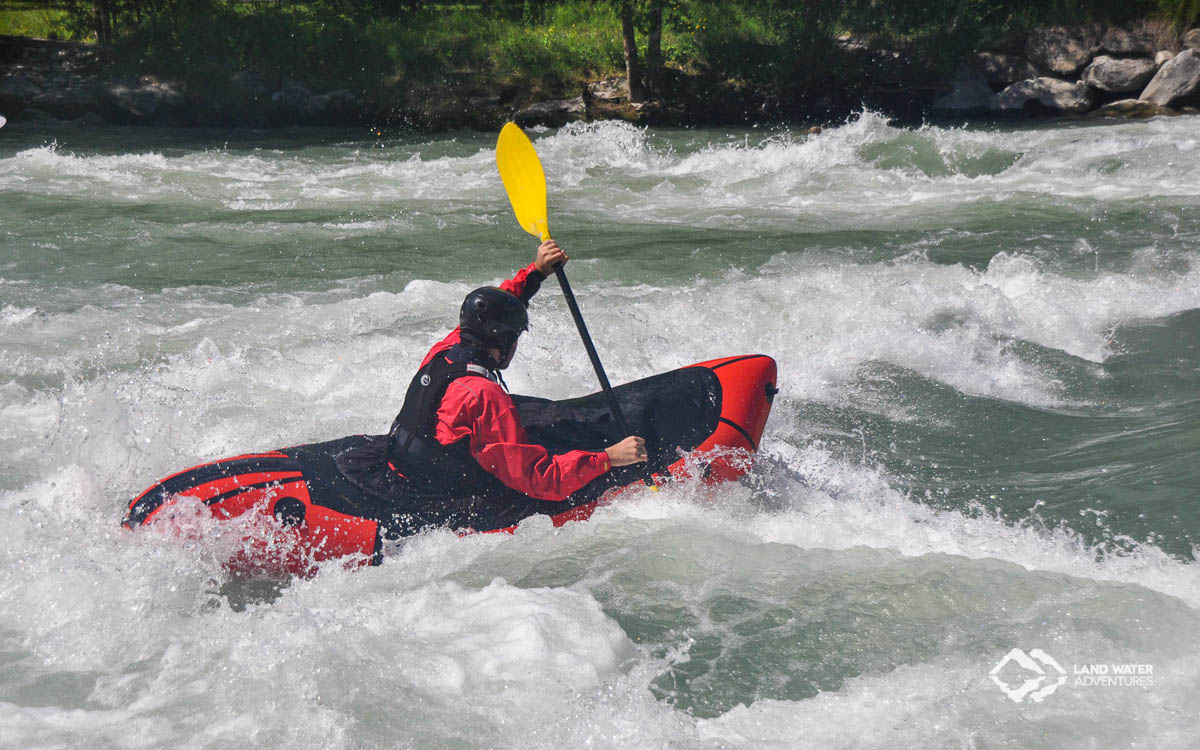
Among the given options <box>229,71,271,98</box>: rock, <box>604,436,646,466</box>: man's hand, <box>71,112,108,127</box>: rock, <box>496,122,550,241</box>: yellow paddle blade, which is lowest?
<box>71,112,108,127</box>: rock

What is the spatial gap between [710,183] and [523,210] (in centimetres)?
685

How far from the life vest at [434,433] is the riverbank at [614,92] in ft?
40.9

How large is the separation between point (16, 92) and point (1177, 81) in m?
17.3

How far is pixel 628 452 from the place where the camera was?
3.39 m

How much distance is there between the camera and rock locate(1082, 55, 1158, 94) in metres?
14.6

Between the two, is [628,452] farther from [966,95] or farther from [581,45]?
[966,95]

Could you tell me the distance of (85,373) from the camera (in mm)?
5312

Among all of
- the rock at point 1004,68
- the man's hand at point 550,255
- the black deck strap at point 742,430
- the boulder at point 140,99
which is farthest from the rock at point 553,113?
the black deck strap at point 742,430

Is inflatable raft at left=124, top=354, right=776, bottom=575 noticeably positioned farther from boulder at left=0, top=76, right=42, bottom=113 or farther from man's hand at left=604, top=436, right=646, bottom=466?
boulder at left=0, top=76, right=42, bottom=113

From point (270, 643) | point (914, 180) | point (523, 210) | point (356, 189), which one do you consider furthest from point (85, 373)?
point (914, 180)

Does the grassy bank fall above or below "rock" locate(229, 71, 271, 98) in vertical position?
above

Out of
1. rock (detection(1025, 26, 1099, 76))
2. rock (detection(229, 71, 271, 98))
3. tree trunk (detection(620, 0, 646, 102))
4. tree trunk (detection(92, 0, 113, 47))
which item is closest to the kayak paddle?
tree trunk (detection(620, 0, 646, 102))

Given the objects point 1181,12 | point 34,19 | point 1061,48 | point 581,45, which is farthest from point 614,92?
point 34,19

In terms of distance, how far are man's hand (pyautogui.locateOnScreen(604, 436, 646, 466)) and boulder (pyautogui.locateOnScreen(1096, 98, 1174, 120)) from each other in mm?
13425
